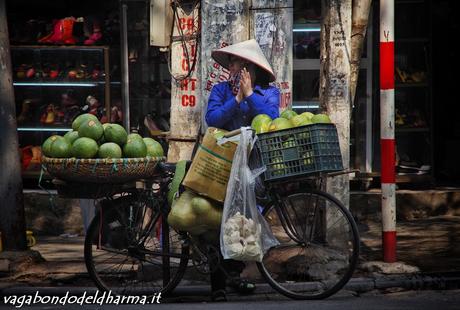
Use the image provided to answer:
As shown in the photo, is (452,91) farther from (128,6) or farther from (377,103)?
(128,6)

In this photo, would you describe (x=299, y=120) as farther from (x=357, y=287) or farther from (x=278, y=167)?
(x=357, y=287)

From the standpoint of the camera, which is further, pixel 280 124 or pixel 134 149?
pixel 134 149

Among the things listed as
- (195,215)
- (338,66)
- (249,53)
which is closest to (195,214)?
(195,215)

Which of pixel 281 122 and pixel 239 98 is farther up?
pixel 239 98

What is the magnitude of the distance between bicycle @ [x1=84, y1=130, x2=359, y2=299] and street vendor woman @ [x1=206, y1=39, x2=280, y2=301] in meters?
0.25

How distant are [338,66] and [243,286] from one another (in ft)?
7.61

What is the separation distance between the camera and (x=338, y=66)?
8.69 metres

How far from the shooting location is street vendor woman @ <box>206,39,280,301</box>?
7.46 m

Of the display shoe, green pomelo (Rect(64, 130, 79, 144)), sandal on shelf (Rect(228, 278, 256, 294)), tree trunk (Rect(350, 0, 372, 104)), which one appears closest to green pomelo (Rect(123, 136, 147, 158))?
green pomelo (Rect(64, 130, 79, 144))

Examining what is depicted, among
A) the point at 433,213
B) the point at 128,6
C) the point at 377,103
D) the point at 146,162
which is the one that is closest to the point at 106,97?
the point at 128,6

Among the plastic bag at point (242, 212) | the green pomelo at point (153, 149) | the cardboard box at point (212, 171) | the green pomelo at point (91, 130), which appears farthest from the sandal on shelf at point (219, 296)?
the green pomelo at point (91, 130)

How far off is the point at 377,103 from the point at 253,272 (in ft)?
15.0

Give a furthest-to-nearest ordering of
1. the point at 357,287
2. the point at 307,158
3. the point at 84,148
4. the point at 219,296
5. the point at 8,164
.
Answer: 1. the point at 8,164
2. the point at 357,287
3. the point at 219,296
4. the point at 84,148
5. the point at 307,158

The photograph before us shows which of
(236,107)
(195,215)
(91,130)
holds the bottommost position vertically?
(195,215)
